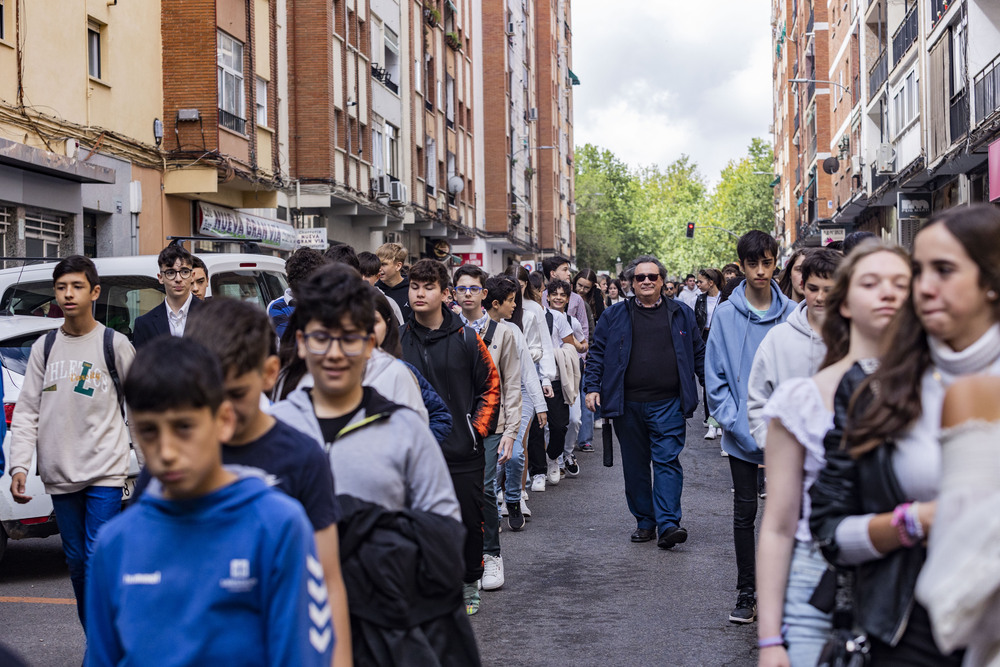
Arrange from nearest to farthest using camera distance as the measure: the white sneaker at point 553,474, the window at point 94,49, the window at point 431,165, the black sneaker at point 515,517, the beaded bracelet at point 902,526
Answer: the beaded bracelet at point 902,526
the black sneaker at point 515,517
the white sneaker at point 553,474
the window at point 94,49
the window at point 431,165

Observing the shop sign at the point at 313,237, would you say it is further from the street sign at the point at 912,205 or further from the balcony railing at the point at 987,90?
the street sign at the point at 912,205

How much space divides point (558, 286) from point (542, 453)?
2303 millimetres

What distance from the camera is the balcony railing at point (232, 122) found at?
23328 millimetres

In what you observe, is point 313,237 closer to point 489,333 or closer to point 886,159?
point 886,159

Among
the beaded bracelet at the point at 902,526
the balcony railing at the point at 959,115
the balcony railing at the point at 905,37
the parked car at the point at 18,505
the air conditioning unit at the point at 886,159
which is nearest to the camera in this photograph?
the beaded bracelet at the point at 902,526

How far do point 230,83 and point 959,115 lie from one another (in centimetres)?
1396

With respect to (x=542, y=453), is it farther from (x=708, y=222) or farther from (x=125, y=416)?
(x=708, y=222)

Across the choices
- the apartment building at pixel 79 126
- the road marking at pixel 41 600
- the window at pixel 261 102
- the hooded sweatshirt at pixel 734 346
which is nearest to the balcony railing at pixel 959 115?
the window at pixel 261 102

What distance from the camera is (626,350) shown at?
9.26 meters

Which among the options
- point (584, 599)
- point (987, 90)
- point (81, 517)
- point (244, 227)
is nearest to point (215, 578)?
point (81, 517)

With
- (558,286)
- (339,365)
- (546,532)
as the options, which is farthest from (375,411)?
(558,286)

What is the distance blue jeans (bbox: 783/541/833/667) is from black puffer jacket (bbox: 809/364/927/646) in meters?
0.22

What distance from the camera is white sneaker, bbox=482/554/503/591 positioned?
793 centimetres

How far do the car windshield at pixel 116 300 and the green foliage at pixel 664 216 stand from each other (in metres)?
82.8
